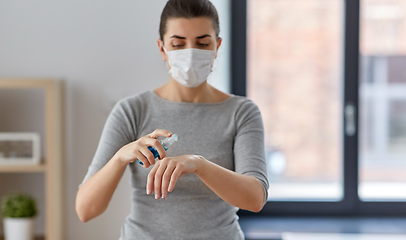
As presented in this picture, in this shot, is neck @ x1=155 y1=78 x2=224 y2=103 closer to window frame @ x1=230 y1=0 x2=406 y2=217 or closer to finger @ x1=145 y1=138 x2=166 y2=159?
finger @ x1=145 y1=138 x2=166 y2=159

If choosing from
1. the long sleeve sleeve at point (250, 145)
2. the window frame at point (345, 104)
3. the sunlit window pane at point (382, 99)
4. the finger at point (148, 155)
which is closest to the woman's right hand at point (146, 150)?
the finger at point (148, 155)

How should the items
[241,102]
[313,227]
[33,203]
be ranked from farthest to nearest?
[313,227] → [33,203] → [241,102]

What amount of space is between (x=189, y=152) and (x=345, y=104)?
1.27 meters

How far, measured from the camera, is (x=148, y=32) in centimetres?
177

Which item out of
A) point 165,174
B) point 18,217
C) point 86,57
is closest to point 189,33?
point 165,174

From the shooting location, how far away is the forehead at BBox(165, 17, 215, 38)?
1.04 m

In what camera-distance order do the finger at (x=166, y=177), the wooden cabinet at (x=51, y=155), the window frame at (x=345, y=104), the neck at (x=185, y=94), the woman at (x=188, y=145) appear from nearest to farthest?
the finger at (x=166, y=177)
the woman at (x=188, y=145)
the neck at (x=185, y=94)
the wooden cabinet at (x=51, y=155)
the window frame at (x=345, y=104)

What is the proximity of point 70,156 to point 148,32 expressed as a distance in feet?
2.22

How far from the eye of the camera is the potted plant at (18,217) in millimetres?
1665

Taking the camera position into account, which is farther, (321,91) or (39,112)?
→ (321,91)

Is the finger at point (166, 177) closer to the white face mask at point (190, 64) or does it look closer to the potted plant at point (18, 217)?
the white face mask at point (190, 64)

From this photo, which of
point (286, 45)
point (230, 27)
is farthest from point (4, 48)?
point (286, 45)

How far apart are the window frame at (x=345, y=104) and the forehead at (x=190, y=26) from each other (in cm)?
102

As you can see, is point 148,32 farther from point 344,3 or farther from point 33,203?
point 344,3
